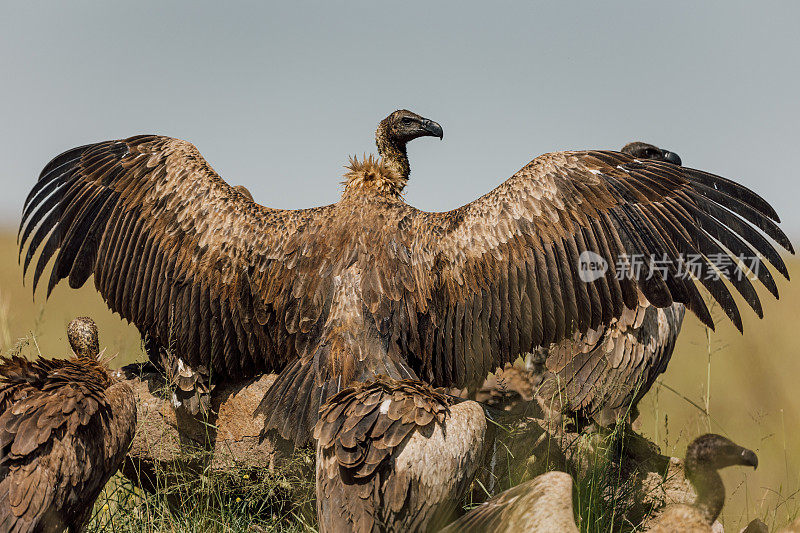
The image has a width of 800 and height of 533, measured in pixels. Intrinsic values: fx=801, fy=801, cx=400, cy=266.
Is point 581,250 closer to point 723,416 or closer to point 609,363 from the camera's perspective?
point 609,363

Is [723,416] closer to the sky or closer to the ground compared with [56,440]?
closer to the ground

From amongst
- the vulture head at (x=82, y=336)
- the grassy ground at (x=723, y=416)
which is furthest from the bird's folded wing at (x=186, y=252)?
the grassy ground at (x=723, y=416)

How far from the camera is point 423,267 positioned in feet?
15.2

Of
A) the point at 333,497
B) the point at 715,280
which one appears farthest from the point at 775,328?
the point at 333,497

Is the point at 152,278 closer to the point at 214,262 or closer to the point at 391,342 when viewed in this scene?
the point at 214,262

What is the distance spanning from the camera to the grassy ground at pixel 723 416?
469cm

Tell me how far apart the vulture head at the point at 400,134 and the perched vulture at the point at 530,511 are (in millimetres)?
2945

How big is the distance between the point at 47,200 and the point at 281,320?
2.04m

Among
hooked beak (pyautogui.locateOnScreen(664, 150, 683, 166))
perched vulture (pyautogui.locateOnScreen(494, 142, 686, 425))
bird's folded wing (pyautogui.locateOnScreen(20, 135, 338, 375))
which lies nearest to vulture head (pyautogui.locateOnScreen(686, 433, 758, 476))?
perched vulture (pyautogui.locateOnScreen(494, 142, 686, 425))

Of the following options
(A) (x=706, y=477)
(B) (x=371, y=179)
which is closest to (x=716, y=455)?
(A) (x=706, y=477)

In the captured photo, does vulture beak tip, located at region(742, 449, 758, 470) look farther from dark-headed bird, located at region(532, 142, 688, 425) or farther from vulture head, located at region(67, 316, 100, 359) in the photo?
vulture head, located at region(67, 316, 100, 359)

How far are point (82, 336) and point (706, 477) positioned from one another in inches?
152

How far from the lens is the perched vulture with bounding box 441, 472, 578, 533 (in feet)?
9.60

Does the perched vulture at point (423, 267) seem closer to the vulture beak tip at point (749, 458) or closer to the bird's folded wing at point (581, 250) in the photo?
the bird's folded wing at point (581, 250)
